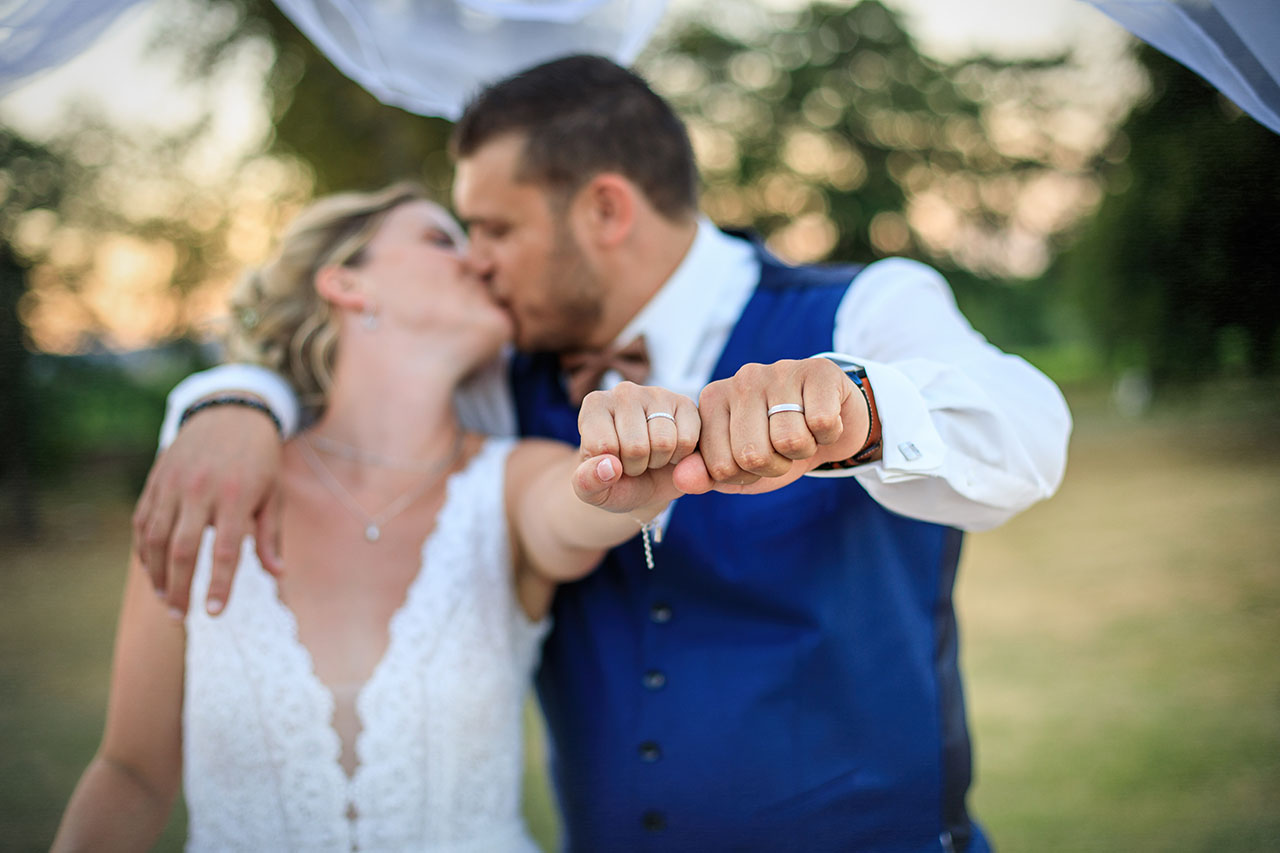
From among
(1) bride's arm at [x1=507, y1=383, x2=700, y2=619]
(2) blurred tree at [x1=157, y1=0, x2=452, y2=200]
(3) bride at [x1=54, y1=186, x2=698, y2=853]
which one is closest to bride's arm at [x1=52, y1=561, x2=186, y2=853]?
(3) bride at [x1=54, y1=186, x2=698, y2=853]

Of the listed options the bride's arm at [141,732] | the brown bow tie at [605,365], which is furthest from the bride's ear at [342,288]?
the bride's arm at [141,732]

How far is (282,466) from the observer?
221 centimetres

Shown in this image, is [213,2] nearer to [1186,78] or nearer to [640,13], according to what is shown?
[640,13]

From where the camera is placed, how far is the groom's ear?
7.64ft

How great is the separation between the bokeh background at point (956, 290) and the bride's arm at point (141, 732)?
3.12 ft

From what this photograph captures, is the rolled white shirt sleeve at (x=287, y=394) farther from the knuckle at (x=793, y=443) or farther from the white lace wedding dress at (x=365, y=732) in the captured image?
the knuckle at (x=793, y=443)

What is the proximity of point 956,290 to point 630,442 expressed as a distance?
1364 cm

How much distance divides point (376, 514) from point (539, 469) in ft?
1.39

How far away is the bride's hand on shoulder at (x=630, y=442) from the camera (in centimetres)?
107

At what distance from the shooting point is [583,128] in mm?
2357

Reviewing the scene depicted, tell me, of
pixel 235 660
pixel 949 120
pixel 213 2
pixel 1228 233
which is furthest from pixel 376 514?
pixel 949 120

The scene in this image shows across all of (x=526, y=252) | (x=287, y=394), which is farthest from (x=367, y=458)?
(x=526, y=252)

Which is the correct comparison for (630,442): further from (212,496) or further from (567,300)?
(567,300)

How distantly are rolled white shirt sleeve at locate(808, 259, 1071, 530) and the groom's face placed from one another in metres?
0.85
